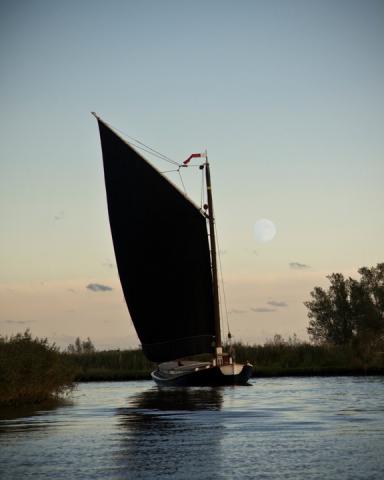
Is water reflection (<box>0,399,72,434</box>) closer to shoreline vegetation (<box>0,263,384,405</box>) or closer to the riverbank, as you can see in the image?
shoreline vegetation (<box>0,263,384,405</box>)

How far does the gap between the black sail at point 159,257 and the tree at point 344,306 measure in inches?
1019

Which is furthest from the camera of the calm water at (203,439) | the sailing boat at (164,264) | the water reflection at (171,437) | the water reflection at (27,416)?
the sailing boat at (164,264)

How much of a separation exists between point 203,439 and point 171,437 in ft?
3.24

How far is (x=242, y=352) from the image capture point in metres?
52.2

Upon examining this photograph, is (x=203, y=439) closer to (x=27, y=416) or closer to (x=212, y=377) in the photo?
(x=27, y=416)

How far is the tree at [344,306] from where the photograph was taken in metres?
65.7

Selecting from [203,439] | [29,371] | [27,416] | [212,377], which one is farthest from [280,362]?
[203,439]

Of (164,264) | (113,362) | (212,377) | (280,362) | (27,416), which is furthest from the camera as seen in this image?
(113,362)

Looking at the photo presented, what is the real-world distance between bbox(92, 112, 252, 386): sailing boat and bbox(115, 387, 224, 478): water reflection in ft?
27.5

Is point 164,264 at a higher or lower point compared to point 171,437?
higher

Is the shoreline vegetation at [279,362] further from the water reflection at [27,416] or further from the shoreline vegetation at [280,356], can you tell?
the water reflection at [27,416]

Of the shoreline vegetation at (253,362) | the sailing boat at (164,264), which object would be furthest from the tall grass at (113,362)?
the sailing boat at (164,264)

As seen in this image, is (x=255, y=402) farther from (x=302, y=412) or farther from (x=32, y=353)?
(x=32, y=353)

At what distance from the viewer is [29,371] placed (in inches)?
1163
